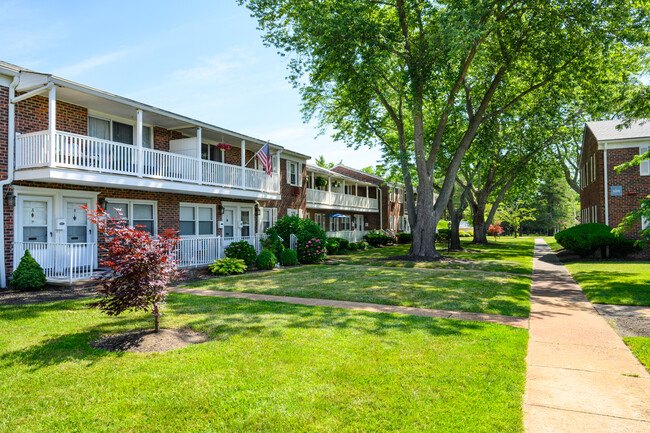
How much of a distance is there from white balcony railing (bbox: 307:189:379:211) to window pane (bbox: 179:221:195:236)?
1047cm

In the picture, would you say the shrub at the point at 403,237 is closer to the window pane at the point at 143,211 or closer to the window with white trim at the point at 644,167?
the window with white trim at the point at 644,167

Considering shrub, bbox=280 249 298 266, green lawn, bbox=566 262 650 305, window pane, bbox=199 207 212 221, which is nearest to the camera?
green lawn, bbox=566 262 650 305

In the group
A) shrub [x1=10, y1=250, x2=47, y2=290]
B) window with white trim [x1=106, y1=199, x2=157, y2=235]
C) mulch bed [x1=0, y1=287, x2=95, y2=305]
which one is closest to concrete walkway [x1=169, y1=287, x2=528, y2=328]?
mulch bed [x1=0, y1=287, x2=95, y2=305]

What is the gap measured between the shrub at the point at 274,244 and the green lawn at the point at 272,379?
10.7 m

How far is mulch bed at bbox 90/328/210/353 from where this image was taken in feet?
18.2

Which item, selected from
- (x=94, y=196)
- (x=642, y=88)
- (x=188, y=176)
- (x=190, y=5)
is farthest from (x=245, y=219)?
(x=642, y=88)

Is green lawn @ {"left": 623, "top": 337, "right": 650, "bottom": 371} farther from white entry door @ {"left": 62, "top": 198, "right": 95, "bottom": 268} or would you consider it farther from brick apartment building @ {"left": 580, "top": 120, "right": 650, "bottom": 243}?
brick apartment building @ {"left": 580, "top": 120, "right": 650, "bottom": 243}

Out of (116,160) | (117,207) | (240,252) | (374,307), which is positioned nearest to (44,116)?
(116,160)

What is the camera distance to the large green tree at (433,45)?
14.7 m

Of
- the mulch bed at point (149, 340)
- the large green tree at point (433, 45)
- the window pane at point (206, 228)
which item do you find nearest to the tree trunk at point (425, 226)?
the large green tree at point (433, 45)

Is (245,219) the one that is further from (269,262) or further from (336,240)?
(336,240)

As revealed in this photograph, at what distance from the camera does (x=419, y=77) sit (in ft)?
53.0

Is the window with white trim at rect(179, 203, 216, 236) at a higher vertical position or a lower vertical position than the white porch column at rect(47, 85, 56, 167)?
lower

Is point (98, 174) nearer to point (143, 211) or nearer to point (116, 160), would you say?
point (116, 160)
